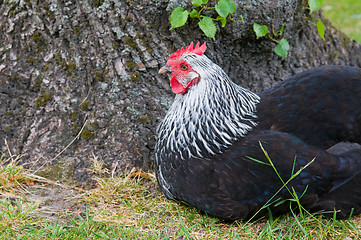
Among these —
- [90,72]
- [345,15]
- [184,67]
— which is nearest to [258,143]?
[184,67]

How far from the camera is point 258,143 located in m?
2.98

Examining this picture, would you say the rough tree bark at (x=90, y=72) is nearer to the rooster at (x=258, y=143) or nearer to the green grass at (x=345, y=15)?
the rooster at (x=258, y=143)

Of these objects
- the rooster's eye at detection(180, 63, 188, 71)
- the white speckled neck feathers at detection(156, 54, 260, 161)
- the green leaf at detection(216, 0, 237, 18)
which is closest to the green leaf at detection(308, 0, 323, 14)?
the green leaf at detection(216, 0, 237, 18)

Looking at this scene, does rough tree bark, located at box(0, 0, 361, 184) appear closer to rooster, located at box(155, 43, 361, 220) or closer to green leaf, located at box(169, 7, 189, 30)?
green leaf, located at box(169, 7, 189, 30)

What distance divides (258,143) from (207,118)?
390mm

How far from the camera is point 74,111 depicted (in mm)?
3682

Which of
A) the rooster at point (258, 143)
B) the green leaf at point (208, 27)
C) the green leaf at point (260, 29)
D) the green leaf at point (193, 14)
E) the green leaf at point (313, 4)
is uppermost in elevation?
the green leaf at point (193, 14)

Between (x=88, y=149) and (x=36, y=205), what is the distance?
25.6 inches

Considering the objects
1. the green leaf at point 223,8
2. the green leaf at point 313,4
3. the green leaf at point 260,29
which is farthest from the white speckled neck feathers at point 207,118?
the green leaf at point 313,4

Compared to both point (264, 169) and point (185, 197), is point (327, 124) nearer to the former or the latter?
point (264, 169)

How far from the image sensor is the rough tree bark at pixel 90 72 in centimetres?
354

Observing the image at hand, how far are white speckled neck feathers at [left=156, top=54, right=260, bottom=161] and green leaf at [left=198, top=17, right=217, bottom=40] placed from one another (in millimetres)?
341

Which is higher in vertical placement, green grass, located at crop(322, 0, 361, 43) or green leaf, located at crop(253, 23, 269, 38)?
green leaf, located at crop(253, 23, 269, 38)

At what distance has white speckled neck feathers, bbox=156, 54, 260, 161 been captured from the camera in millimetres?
3066
